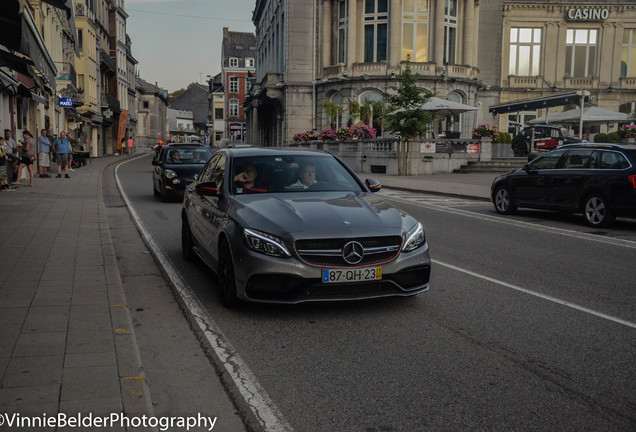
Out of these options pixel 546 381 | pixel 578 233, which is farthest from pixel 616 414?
pixel 578 233

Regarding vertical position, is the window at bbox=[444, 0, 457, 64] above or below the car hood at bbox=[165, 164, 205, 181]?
above

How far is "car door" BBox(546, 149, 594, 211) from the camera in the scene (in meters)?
13.9

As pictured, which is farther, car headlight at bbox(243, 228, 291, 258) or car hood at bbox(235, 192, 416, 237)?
car hood at bbox(235, 192, 416, 237)

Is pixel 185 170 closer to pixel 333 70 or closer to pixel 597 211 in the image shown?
pixel 597 211

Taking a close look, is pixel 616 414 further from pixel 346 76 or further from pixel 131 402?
pixel 346 76

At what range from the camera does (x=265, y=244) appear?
5.77m

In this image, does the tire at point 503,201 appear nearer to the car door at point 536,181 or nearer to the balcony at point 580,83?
the car door at point 536,181

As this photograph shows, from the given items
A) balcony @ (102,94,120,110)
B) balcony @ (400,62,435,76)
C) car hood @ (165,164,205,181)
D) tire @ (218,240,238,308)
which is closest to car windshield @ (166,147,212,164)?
car hood @ (165,164,205,181)

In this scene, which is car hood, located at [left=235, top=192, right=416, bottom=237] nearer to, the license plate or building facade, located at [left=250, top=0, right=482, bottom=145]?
the license plate

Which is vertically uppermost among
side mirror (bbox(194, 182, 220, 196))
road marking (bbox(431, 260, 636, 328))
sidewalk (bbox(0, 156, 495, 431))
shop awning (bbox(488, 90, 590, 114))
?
shop awning (bbox(488, 90, 590, 114))

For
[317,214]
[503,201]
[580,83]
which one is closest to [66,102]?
[503,201]

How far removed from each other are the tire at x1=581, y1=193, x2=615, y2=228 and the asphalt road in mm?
4677

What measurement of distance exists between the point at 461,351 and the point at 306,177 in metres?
2.95

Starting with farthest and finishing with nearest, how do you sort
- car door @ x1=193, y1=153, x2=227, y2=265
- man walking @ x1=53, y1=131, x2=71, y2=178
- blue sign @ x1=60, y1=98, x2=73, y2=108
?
blue sign @ x1=60, y1=98, x2=73, y2=108 < man walking @ x1=53, y1=131, x2=71, y2=178 < car door @ x1=193, y1=153, x2=227, y2=265
